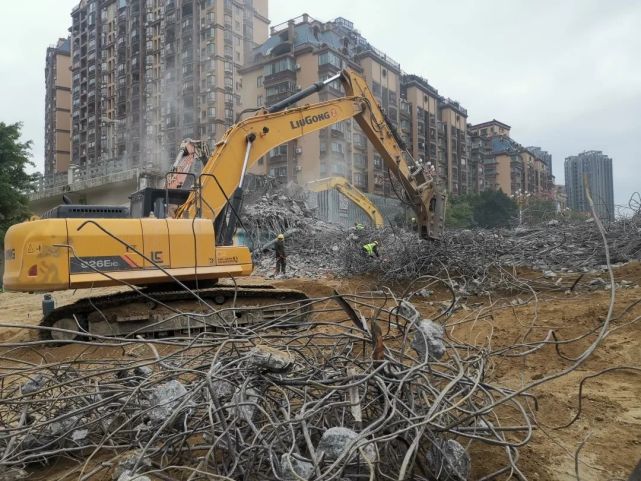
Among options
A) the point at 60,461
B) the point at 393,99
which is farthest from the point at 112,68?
the point at 60,461

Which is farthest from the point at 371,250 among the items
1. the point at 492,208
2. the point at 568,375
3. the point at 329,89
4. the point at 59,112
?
the point at 59,112

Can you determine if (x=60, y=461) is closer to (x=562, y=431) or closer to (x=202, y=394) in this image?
(x=202, y=394)

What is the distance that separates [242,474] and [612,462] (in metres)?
2.04

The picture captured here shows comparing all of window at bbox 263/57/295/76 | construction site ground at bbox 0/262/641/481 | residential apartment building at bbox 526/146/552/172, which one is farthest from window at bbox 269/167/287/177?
residential apartment building at bbox 526/146/552/172

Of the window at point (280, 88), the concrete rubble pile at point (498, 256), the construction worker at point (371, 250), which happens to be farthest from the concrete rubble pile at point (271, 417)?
the window at point (280, 88)

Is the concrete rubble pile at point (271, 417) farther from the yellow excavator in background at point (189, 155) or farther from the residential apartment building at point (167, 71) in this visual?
the residential apartment building at point (167, 71)

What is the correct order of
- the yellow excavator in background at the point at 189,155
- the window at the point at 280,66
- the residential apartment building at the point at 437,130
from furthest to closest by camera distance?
A: the residential apartment building at the point at 437,130, the window at the point at 280,66, the yellow excavator in background at the point at 189,155

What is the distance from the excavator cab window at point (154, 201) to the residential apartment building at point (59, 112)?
6589 cm

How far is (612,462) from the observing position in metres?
2.64

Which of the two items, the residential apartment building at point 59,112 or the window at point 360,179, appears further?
the residential apartment building at point 59,112

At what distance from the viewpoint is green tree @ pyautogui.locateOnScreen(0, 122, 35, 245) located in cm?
2102

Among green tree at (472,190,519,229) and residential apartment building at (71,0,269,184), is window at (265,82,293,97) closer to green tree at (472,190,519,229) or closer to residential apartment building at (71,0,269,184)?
residential apartment building at (71,0,269,184)

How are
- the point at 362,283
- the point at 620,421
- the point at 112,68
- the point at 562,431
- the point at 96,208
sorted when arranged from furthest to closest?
the point at 112,68 → the point at 362,283 → the point at 96,208 → the point at 620,421 → the point at 562,431

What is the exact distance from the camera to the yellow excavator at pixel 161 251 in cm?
579
